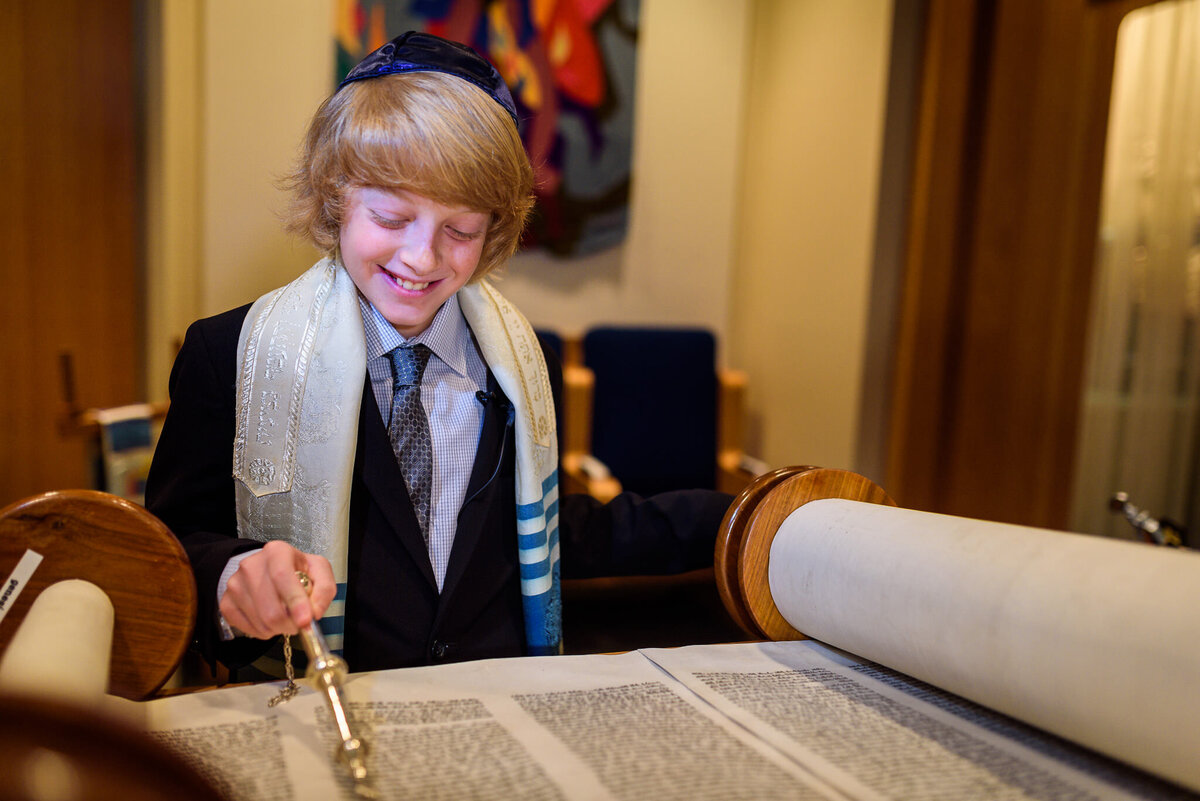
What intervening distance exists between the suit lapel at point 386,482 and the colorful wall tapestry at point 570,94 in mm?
2067

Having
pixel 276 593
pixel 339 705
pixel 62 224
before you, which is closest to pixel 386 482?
pixel 276 593

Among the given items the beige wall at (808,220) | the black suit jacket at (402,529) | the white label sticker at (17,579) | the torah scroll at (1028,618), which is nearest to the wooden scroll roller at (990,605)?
the torah scroll at (1028,618)

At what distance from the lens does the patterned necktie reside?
907 millimetres

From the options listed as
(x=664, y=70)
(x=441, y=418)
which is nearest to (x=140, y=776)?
(x=441, y=418)

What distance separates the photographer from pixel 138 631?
0.59 meters

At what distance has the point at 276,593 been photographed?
1.92 ft

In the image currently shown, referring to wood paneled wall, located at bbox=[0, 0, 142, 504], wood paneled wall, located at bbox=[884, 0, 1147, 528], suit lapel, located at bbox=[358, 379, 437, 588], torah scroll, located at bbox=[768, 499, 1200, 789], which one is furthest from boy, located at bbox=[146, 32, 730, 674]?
wood paneled wall, located at bbox=[884, 0, 1147, 528]

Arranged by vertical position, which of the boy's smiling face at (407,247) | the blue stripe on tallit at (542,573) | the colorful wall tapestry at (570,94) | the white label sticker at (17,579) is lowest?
the blue stripe on tallit at (542,573)

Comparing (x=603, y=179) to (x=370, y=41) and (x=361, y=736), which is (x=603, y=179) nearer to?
(x=370, y=41)

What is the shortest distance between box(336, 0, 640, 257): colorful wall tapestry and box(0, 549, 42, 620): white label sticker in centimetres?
239

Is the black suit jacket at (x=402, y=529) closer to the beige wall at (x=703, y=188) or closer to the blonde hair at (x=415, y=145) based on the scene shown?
the blonde hair at (x=415, y=145)

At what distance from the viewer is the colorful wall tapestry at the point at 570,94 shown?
2.84 meters

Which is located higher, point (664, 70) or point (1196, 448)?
point (664, 70)

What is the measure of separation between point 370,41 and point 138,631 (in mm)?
2408
